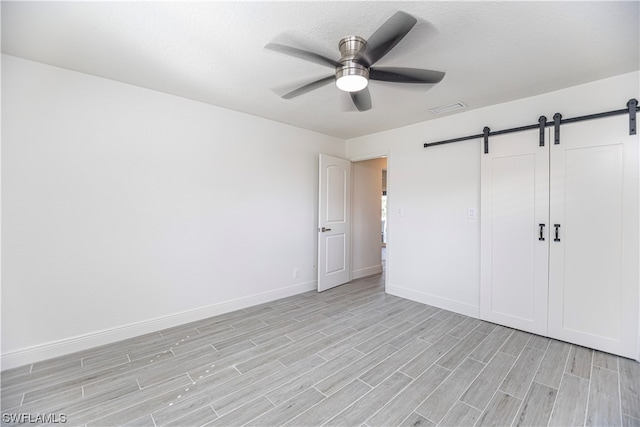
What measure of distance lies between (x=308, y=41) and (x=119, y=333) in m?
3.09

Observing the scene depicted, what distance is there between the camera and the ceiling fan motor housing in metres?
1.80

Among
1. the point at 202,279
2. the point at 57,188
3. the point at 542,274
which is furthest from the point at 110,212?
the point at 542,274

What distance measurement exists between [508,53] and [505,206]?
157cm

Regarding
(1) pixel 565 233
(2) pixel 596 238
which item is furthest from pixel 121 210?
(2) pixel 596 238

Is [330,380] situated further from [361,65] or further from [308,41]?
[308,41]

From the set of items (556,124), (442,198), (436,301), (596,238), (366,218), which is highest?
(556,124)

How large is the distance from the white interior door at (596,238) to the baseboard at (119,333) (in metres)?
3.26

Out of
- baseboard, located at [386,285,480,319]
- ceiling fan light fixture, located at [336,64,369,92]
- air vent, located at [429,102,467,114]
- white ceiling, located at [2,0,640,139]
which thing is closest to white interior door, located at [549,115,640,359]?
white ceiling, located at [2,0,640,139]

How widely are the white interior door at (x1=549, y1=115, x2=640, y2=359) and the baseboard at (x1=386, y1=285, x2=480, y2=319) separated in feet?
2.47

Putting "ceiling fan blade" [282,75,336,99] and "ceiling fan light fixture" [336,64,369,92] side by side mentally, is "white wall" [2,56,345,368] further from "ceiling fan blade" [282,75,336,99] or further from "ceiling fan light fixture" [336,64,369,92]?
"ceiling fan light fixture" [336,64,369,92]

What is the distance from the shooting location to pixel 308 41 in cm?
196

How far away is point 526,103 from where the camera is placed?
2.92 metres

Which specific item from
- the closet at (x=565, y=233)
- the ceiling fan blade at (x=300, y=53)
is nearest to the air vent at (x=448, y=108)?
the closet at (x=565, y=233)

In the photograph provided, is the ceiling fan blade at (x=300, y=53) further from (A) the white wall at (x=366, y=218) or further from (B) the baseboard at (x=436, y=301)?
(A) the white wall at (x=366, y=218)
